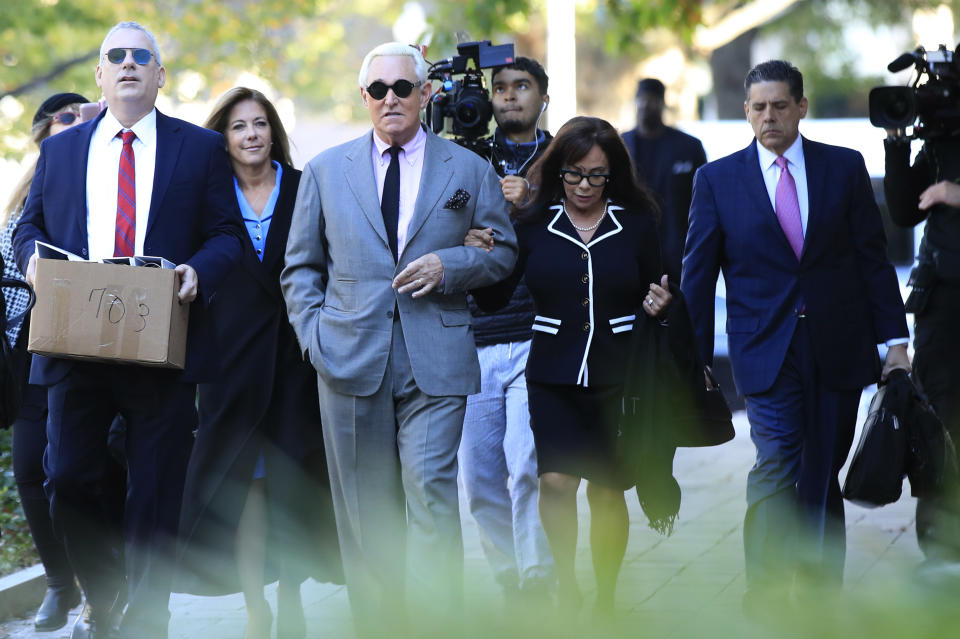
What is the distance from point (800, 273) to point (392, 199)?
1.83 m

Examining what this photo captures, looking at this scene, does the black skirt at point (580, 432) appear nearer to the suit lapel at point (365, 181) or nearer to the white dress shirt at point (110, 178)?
the suit lapel at point (365, 181)

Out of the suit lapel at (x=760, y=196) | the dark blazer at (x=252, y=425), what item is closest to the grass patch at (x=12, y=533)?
the dark blazer at (x=252, y=425)

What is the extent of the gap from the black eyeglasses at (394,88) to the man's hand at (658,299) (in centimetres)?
130

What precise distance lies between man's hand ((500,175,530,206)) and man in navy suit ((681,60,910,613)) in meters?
0.78

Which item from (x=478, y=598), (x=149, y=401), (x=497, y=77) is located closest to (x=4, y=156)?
(x=497, y=77)

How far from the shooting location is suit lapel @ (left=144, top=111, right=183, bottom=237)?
5238mm

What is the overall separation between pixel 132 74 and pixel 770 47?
43482 mm

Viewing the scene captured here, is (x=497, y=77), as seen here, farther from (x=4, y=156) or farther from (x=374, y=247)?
(x=4, y=156)

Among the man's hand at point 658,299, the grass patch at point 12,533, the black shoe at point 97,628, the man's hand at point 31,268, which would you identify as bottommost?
the grass patch at point 12,533

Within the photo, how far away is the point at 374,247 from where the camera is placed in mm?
5172

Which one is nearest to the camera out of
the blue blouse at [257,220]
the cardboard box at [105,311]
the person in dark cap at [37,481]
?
the cardboard box at [105,311]

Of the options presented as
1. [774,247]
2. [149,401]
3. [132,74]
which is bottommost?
[149,401]

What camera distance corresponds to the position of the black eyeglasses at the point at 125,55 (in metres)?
5.20

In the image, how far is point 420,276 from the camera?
5062 millimetres
